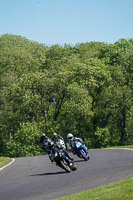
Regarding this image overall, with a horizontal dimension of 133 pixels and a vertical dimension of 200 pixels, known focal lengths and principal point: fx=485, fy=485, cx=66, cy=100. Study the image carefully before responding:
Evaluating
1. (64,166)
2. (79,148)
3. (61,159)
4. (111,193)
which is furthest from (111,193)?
(79,148)

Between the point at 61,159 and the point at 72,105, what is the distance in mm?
45637

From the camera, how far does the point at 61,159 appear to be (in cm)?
2003

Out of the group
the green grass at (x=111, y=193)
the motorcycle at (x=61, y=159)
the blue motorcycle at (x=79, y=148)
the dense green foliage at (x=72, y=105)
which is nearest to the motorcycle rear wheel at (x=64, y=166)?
the motorcycle at (x=61, y=159)

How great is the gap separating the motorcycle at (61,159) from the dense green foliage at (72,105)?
43.7 meters

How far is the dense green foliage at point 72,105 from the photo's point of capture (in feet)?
218

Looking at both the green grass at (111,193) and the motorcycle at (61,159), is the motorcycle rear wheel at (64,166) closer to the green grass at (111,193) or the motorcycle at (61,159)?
the motorcycle at (61,159)

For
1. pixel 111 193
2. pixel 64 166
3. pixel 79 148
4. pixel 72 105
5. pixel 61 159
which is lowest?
pixel 111 193

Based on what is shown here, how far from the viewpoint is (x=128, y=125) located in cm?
6762

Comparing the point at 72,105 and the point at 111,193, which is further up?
the point at 72,105

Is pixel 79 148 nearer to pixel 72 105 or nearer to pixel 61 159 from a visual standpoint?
pixel 61 159

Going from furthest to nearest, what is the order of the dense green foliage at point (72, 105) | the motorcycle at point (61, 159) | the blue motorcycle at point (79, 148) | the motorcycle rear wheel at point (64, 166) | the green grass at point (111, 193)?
the dense green foliage at point (72, 105) < the blue motorcycle at point (79, 148) < the motorcycle rear wheel at point (64, 166) < the motorcycle at point (61, 159) < the green grass at point (111, 193)

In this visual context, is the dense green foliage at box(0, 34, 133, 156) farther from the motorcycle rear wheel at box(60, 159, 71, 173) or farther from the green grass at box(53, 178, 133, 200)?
the green grass at box(53, 178, 133, 200)

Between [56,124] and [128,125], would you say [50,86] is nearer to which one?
[56,124]

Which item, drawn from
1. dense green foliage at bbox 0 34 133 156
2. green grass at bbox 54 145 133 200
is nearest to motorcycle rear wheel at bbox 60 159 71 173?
green grass at bbox 54 145 133 200
